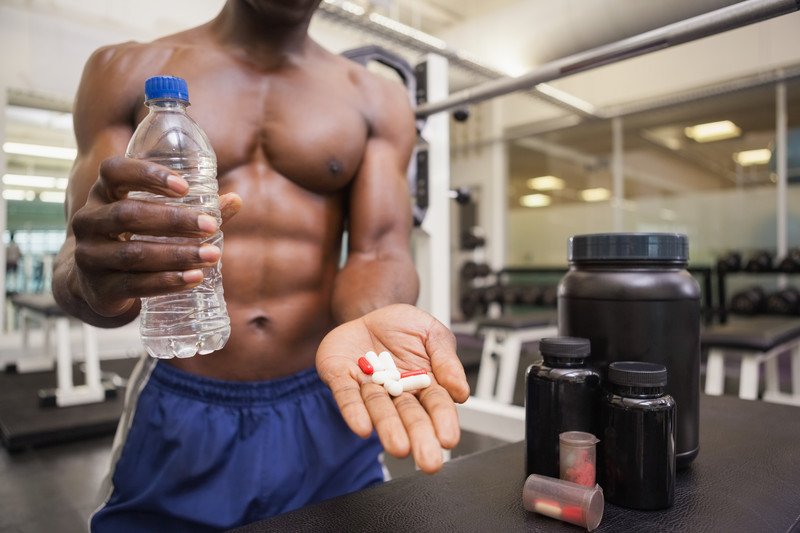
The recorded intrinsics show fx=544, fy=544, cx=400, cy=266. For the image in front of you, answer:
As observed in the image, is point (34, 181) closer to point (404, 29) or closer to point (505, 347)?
point (404, 29)

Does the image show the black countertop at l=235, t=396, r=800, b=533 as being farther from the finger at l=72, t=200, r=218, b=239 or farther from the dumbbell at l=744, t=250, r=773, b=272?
the dumbbell at l=744, t=250, r=773, b=272

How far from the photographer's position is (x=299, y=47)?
3.48 ft

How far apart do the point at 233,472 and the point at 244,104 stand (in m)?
0.62

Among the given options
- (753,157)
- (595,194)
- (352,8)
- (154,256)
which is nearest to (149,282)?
(154,256)

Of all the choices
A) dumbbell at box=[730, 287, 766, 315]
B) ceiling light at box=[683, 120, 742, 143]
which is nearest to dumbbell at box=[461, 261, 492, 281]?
dumbbell at box=[730, 287, 766, 315]

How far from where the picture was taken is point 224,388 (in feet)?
2.97

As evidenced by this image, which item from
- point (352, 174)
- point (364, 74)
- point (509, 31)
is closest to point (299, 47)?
point (364, 74)

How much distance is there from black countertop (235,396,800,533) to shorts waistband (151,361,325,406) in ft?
1.17

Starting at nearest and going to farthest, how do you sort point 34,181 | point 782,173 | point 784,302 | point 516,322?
→ point 516,322 → point 784,302 → point 34,181 → point 782,173

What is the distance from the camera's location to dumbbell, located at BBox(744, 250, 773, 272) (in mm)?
4359

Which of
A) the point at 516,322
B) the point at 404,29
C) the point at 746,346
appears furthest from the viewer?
the point at 404,29

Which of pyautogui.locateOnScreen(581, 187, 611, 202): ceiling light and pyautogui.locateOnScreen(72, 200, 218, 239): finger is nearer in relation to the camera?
pyautogui.locateOnScreen(72, 200, 218, 239): finger

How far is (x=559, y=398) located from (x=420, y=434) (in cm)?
20

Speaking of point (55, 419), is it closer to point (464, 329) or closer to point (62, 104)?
point (62, 104)
